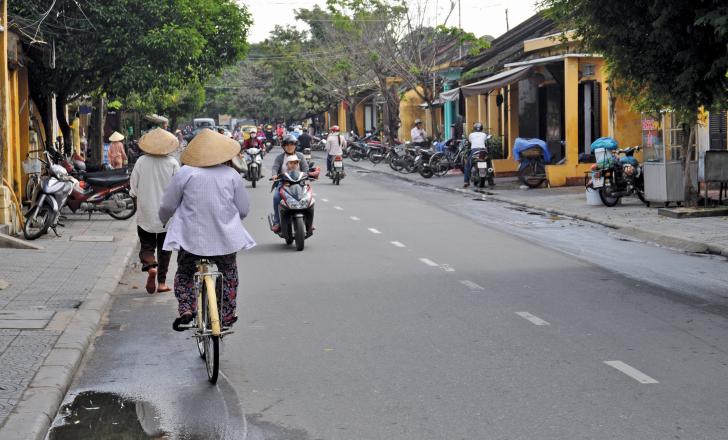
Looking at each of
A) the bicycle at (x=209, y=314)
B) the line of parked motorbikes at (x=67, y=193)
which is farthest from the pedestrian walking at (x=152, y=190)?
the line of parked motorbikes at (x=67, y=193)

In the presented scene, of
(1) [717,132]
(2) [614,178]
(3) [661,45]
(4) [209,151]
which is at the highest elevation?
(3) [661,45]

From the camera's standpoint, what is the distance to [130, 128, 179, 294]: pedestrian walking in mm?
11617

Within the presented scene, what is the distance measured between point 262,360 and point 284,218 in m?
7.83

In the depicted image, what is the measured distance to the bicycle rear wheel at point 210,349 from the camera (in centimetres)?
727

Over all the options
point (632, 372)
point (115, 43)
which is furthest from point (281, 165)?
point (115, 43)

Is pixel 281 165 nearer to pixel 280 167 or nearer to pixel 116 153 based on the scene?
pixel 280 167

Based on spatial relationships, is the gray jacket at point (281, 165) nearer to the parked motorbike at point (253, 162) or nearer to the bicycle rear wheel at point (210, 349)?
the bicycle rear wheel at point (210, 349)

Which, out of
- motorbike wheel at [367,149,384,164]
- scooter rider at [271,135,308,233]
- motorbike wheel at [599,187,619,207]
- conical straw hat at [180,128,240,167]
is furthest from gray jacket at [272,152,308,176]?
motorbike wheel at [367,149,384,164]

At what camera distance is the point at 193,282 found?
8117 mm

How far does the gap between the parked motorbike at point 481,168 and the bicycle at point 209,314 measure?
2210cm

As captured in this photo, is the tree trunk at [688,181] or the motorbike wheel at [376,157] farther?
the motorbike wheel at [376,157]

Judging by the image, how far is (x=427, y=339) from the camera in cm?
891

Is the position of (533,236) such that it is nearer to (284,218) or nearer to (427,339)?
(284,218)

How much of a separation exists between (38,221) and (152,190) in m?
6.43
